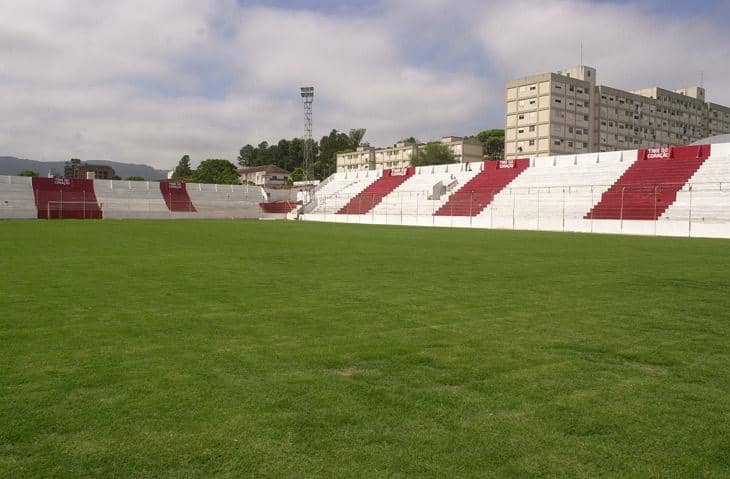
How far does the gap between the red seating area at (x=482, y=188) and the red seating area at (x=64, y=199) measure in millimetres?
31775

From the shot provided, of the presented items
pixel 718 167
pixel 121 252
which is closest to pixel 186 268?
pixel 121 252

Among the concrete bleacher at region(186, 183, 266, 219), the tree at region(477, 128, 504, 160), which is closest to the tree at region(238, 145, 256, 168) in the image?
the tree at region(477, 128, 504, 160)

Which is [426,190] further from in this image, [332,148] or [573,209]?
[332,148]

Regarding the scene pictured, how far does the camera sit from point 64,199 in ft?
162

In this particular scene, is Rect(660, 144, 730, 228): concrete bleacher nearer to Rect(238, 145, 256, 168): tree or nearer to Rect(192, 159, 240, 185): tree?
Rect(192, 159, 240, 185): tree

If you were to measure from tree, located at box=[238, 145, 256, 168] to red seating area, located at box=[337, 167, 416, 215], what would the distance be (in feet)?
342

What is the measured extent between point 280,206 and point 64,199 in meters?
20.4

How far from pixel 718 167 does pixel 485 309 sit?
110 ft

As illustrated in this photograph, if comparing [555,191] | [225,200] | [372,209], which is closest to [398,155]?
[225,200]

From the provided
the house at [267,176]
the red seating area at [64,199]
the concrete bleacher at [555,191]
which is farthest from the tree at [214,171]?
the concrete bleacher at [555,191]

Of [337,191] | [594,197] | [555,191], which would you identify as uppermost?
[337,191]

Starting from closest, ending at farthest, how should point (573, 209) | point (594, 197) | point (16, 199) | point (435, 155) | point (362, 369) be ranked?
1. point (362, 369)
2. point (594, 197)
3. point (573, 209)
4. point (16, 199)
5. point (435, 155)

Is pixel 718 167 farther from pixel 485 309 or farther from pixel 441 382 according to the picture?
pixel 441 382

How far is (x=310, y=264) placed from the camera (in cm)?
1148
